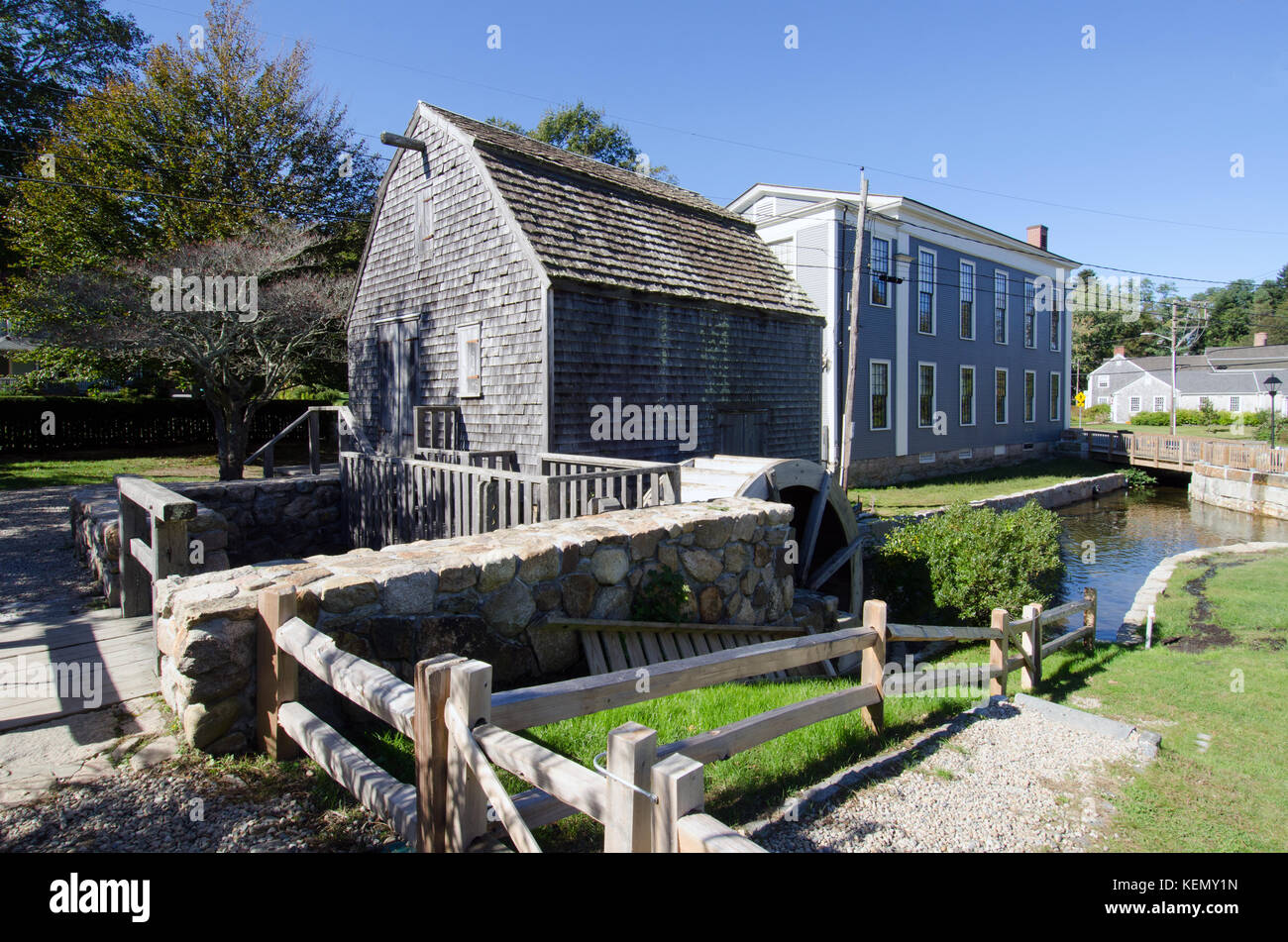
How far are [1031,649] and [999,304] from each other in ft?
80.3

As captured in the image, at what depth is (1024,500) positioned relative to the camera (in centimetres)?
2095

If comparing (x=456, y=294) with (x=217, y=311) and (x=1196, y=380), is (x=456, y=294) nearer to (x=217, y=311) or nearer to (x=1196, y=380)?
(x=217, y=311)

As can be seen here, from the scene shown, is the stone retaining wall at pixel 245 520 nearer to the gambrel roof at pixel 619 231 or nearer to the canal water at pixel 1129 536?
the gambrel roof at pixel 619 231

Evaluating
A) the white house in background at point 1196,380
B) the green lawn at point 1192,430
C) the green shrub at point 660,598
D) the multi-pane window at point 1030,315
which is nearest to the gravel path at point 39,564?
the green shrub at point 660,598

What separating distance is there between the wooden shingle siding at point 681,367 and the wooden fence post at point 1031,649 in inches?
228

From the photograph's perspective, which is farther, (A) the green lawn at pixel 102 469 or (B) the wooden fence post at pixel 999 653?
(A) the green lawn at pixel 102 469

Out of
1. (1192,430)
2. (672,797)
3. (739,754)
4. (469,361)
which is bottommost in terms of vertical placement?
(739,754)

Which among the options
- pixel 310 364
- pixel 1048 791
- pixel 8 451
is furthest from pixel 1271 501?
pixel 8 451

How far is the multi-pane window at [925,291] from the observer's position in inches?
930

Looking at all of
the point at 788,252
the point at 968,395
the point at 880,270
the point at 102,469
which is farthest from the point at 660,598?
the point at 968,395

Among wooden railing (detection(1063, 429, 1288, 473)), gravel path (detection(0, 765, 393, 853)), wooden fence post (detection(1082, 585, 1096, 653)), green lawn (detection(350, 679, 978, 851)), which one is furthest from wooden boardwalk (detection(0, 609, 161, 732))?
wooden railing (detection(1063, 429, 1288, 473))

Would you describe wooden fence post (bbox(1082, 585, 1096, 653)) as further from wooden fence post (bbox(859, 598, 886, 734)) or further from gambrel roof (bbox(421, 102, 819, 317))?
gambrel roof (bbox(421, 102, 819, 317))

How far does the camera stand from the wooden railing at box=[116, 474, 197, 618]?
4848 mm
